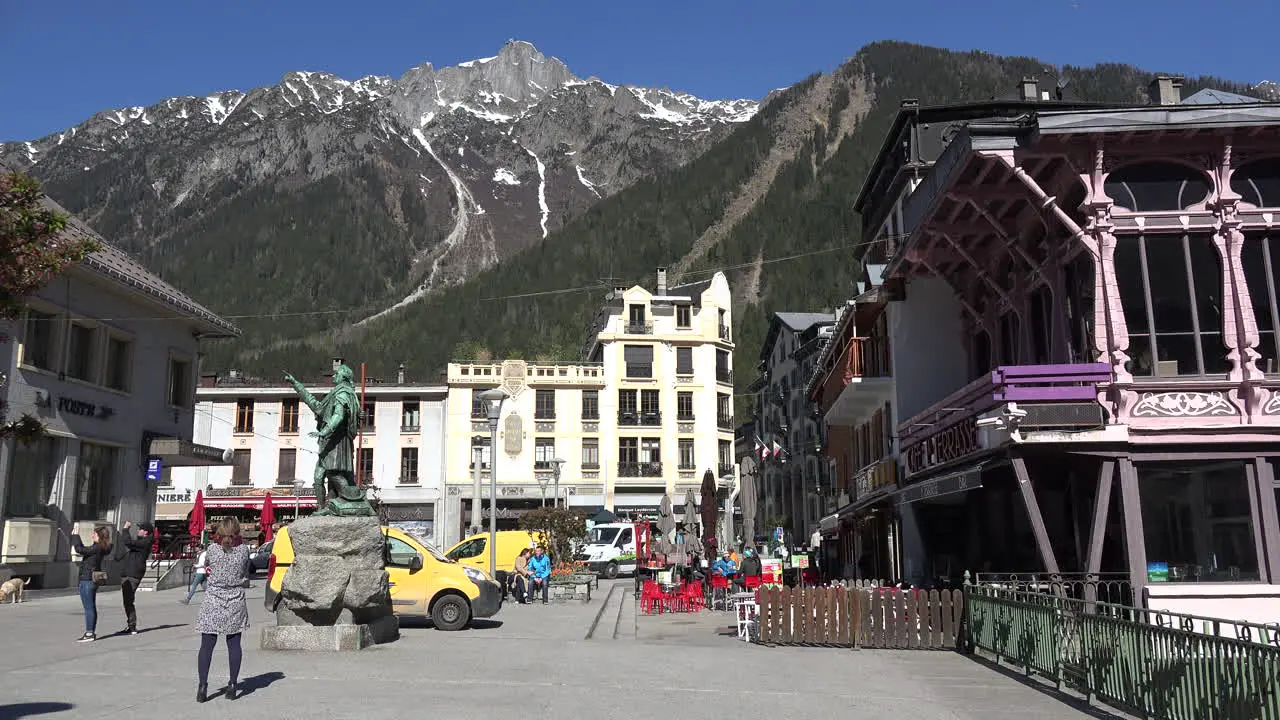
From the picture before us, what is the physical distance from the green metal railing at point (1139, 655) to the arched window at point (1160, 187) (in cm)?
626

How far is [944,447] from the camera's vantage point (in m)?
19.3

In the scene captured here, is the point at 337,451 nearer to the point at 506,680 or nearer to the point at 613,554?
the point at 506,680

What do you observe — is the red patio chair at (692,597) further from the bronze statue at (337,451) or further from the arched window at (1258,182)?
the arched window at (1258,182)

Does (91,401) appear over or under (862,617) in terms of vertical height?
over

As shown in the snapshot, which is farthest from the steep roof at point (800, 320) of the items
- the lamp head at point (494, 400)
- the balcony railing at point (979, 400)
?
the balcony railing at point (979, 400)

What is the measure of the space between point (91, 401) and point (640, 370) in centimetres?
3781

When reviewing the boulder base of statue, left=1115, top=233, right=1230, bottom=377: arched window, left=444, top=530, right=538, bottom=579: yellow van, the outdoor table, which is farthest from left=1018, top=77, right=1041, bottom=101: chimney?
the boulder base of statue

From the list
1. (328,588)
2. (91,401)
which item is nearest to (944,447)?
(328,588)

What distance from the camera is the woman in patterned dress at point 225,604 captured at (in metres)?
9.44

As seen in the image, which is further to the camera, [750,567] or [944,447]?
[750,567]

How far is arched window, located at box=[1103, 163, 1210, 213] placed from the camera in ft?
51.1

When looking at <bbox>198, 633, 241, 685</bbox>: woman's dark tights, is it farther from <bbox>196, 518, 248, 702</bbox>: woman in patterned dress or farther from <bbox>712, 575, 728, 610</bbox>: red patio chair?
<bbox>712, 575, 728, 610</bbox>: red patio chair

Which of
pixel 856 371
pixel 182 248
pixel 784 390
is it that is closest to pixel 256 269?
pixel 182 248

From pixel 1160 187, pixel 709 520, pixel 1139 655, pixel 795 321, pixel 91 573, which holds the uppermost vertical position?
pixel 795 321
